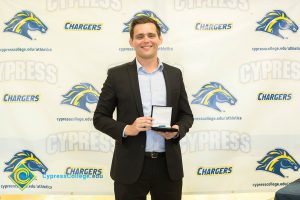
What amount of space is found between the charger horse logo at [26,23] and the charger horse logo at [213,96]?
4.98 feet

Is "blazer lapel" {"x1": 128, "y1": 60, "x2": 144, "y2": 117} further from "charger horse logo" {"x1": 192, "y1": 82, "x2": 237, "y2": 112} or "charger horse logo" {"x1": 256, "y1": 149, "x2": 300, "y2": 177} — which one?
"charger horse logo" {"x1": 256, "y1": 149, "x2": 300, "y2": 177}

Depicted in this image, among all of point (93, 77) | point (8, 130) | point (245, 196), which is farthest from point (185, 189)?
point (8, 130)

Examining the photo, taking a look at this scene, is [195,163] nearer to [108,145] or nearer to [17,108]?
[108,145]

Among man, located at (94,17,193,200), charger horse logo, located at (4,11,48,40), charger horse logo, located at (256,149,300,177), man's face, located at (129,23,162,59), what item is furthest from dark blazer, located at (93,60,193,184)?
charger horse logo, located at (256,149,300,177)

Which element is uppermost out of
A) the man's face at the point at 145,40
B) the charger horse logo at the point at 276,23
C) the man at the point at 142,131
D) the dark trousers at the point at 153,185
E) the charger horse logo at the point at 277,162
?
the charger horse logo at the point at 276,23

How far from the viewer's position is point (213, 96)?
10.4 ft

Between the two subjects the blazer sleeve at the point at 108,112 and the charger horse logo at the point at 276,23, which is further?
the charger horse logo at the point at 276,23

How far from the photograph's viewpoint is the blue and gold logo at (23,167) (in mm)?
3166

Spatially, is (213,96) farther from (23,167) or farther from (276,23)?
(23,167)

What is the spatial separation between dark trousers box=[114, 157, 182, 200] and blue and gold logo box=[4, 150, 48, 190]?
57.5 inches

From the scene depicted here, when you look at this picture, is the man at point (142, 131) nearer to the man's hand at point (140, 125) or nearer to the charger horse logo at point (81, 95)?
the man's hand at point (140, 125)

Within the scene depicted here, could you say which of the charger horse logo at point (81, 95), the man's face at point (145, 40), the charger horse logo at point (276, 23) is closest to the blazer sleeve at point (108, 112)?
the man's face at point (145, 40)

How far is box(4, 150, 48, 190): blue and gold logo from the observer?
3.17 metres

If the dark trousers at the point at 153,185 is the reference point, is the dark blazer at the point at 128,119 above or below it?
above
